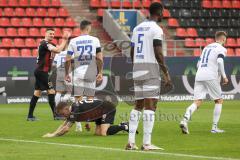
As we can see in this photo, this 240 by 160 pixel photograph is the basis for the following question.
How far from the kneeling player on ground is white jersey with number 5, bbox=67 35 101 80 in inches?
31.8

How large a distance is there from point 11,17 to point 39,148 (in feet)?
75.7

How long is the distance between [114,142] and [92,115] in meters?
1.58

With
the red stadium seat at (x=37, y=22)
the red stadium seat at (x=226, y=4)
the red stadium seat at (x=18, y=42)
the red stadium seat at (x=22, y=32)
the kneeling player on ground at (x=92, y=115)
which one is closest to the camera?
the kneeling player on ground at (x=92, y=115)

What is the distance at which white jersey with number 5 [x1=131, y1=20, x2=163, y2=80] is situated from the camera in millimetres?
12195

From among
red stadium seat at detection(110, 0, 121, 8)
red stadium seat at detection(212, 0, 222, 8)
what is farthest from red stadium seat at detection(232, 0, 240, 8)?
red stadium seat at detection(110, 0, 121, 8)

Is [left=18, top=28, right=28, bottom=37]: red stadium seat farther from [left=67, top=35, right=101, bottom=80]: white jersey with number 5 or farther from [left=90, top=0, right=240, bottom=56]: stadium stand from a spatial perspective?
[left=67, top=35, right=101, bottom=80]: white jersey with number 5

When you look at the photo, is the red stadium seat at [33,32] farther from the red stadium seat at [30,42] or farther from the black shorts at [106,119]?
the black shorts at [106,119]

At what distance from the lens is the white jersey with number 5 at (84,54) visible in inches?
622

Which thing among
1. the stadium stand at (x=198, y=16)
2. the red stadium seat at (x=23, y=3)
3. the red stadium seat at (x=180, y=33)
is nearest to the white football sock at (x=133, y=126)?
the stadium stand at (x=198, y=16)

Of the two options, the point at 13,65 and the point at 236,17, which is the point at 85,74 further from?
the point at 236,17

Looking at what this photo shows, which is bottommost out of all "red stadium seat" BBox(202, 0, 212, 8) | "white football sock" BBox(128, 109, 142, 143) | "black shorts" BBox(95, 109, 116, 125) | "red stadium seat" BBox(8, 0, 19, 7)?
"black shorts" BBox(95, 109, 116, 125)

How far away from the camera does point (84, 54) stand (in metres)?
15.9

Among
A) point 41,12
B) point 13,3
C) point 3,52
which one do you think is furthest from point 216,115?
point 13,3

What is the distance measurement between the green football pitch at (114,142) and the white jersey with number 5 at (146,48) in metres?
1.33
